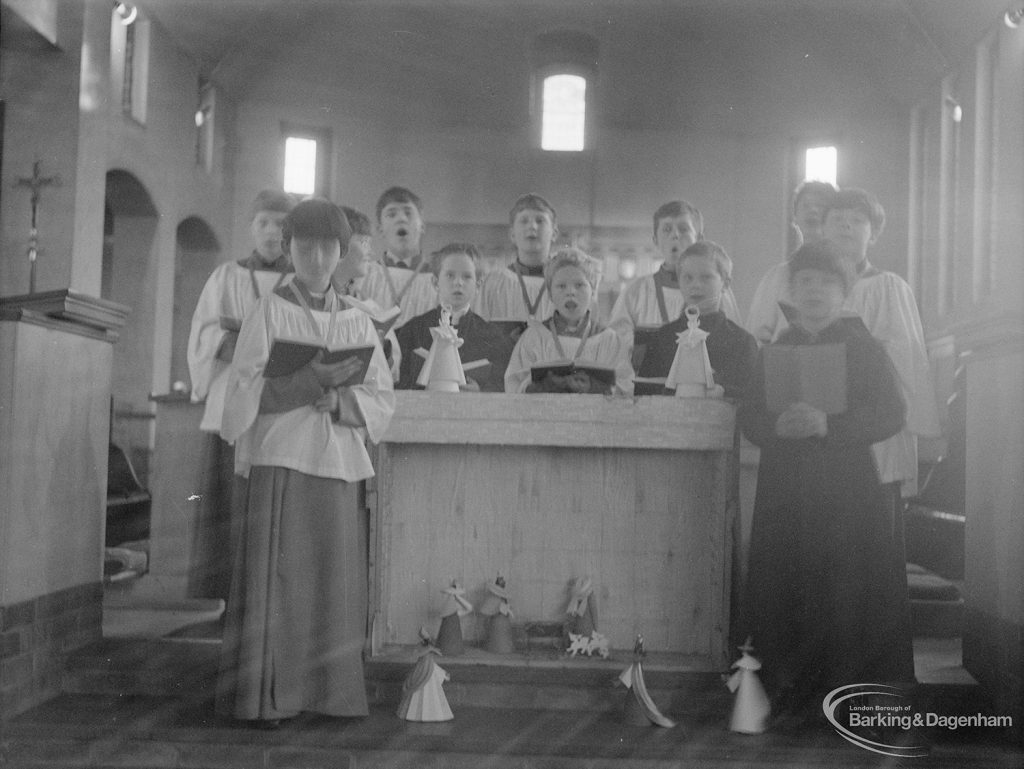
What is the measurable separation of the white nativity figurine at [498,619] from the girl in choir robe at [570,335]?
2.84ft

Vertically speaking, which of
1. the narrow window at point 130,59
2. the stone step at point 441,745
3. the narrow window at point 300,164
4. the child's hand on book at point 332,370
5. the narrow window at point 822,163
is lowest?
the stone step at point 441,745

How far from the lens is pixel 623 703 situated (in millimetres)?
3875

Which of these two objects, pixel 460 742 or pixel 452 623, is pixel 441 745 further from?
pixel 452 623

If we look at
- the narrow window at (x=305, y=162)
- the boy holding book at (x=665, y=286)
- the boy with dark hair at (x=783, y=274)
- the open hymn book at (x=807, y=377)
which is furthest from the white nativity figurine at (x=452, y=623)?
the narrow window at (x=305, y=162)

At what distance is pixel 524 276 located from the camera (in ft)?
17.9

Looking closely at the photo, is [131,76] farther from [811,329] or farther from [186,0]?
[811,329]

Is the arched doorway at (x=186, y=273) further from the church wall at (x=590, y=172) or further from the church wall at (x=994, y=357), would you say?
the church wall at (x=994, y=357)

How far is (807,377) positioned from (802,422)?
20 cm

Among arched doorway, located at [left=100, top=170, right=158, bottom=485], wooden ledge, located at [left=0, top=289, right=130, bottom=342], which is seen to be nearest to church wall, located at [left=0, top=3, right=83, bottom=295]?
wooden ledge, located at [left=0, top=289, right=130, bottom=342]

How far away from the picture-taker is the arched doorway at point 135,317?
7801 millimetres

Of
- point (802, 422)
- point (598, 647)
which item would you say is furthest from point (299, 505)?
point (802, 422)

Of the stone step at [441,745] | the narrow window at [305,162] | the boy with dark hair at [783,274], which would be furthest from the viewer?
the narrow window at [305,162]

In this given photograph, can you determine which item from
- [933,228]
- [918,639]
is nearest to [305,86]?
[933,228]

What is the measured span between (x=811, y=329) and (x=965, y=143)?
4.50 feet
